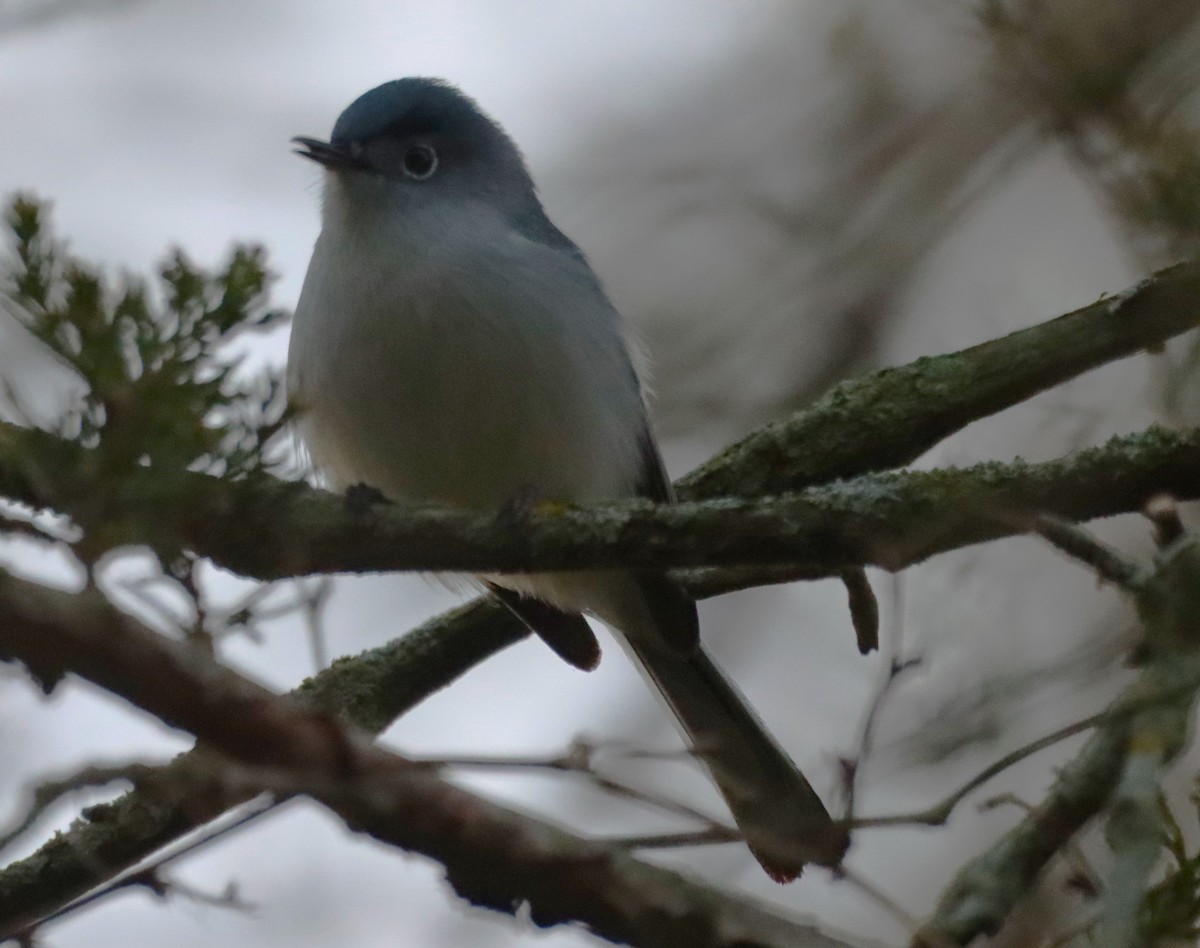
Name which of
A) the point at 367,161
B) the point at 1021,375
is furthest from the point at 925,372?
the point at 367,161

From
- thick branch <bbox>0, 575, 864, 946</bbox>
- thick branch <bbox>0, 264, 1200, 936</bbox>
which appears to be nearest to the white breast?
thick branch <bbox>0, 264, 1200, 936</bbox>

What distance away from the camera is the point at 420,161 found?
404 centimetres

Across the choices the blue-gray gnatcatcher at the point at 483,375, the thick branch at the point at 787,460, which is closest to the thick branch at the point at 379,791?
the thick branch at the point at 787,460

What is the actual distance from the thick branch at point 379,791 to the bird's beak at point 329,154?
232cm

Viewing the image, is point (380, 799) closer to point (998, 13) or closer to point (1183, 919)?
point (1183, 919)

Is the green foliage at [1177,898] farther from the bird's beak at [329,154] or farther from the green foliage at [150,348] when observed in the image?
the bird's beak at [329,154]

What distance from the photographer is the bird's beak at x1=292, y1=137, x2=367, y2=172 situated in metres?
3.85

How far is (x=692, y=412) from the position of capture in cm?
499

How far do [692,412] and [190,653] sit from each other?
336 centimetres

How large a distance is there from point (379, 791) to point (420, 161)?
103 inches

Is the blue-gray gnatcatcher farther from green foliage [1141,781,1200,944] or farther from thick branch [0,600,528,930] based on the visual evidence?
green foliage [1141,781,1200,944]

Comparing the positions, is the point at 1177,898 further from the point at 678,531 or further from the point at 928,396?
the point at 928,396

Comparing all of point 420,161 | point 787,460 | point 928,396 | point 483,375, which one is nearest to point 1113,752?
point 928,396

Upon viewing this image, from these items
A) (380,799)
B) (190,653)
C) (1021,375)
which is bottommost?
(380,799)
